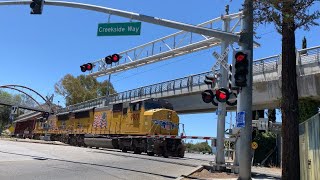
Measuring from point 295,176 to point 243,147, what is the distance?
8.47 ft

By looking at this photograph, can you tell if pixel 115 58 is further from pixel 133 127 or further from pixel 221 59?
pixel 133 127

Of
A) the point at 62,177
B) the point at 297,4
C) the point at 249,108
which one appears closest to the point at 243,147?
the point at 249,108

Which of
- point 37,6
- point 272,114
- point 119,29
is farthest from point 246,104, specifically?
point 272,114

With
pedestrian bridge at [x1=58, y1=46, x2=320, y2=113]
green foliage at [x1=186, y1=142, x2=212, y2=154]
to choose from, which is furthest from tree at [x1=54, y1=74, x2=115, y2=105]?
pedestrian bridge at [x1=58, y1=46, x2=320, y2=113]

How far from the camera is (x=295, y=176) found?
9688 mm

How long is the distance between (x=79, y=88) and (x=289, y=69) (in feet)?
247

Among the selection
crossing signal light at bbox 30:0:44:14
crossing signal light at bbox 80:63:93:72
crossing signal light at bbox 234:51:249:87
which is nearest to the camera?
crossing signal light at bbox 234:51:249:87

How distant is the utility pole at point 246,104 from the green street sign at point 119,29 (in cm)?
461

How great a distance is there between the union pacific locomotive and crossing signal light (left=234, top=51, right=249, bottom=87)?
1367 centimetres

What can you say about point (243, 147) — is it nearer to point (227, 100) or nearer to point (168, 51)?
point (227, 100)

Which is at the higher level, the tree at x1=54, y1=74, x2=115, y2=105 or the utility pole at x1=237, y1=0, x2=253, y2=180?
the tree at x1=54, y1=74, x2=115, y2=105

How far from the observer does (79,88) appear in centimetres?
8269

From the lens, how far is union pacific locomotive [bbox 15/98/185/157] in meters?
26.4

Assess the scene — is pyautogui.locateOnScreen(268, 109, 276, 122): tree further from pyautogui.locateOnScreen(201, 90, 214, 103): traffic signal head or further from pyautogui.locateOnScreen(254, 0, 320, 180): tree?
pyautogui.locateOnScreen(254, 0, 320, 180): tree
